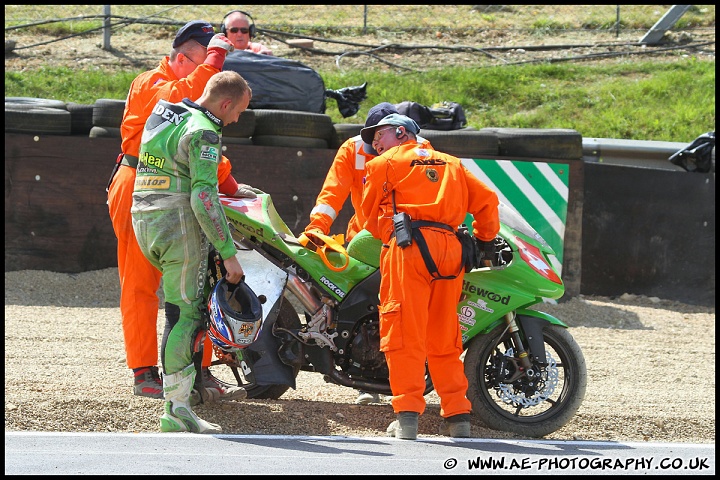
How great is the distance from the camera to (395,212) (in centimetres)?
548

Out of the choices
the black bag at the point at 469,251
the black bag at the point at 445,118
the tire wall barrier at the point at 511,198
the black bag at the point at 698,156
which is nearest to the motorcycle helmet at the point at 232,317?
the black bag at the point at 469,251

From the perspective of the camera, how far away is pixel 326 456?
4836 millimetres

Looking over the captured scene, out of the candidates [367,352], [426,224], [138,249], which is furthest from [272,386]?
[426,224]

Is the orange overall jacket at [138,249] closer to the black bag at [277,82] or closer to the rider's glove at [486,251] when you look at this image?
the rider's glove at [486,251]

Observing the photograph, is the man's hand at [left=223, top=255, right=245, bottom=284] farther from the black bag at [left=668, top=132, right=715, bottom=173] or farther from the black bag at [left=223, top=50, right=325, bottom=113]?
the black bag at [left=668, top=132, right=715, bottom=173]

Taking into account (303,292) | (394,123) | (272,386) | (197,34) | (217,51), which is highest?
Answer: (197,34)

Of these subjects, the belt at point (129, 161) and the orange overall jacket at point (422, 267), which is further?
the belt at point (129, 161)

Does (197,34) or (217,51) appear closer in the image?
(217,51)

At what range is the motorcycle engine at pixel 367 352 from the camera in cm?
569

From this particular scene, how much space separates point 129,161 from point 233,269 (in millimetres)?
1080

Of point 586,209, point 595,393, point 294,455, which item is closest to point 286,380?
point 294,455

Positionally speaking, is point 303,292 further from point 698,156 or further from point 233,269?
point 698,156

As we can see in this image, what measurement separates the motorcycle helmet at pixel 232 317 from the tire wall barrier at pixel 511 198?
3.54 meters

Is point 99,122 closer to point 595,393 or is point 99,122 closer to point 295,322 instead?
point 295,322
